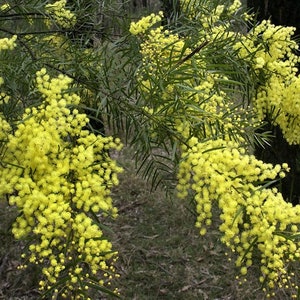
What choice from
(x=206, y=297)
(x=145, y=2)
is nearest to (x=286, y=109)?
(x=145, y=2)

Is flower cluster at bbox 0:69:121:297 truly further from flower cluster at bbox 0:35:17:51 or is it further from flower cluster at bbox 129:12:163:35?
flower cluster at bbox 129:12:163:35

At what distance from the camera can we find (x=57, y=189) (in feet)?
4.21

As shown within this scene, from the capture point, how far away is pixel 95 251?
48.5 inches

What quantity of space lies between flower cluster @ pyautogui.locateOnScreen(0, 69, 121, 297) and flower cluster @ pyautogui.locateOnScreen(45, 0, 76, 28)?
2.91ft

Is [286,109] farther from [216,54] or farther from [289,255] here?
[289,255]

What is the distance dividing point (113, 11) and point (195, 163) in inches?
56.9

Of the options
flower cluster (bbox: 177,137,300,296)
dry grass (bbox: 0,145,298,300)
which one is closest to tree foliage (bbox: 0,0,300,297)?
flower cluster (bbox: 177,137,300,296)

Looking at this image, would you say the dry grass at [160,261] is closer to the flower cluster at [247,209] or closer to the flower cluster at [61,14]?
the flower cluster at [61,14]

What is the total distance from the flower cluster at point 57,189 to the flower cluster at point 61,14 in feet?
2.91

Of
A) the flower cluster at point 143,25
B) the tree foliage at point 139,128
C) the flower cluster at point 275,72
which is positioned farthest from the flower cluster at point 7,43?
the flower cluster at point 275,72

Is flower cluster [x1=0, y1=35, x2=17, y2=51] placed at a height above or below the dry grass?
above

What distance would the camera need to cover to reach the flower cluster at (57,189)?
1240 millimetres

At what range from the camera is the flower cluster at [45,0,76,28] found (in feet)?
7.31

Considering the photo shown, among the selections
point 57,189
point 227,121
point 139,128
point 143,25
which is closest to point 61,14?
point 143,25
